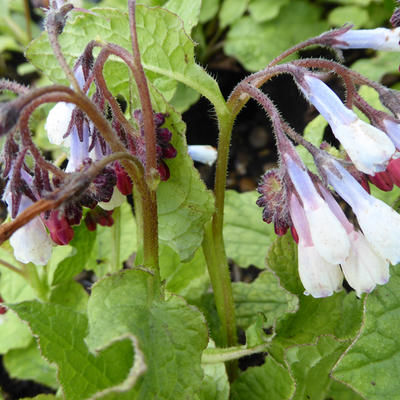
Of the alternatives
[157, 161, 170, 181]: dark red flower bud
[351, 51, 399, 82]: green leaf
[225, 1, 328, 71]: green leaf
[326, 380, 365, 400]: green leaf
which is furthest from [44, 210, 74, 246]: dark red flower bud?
[225, 1, 328, 71]: green leaf

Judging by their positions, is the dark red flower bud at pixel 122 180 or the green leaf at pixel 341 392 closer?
the dark red flower bud at pixel 122 180

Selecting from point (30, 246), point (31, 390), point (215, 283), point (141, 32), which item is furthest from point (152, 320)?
point (31, 390)

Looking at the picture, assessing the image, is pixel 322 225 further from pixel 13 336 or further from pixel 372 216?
pixel 13 336

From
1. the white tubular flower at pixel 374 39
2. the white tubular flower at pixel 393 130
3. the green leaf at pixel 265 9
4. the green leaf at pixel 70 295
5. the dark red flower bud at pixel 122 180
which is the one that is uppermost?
the white tubular flower at pixel 374 39

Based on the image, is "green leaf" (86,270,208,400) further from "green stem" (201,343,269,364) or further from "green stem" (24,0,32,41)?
"green stem" (24,0,32,41)

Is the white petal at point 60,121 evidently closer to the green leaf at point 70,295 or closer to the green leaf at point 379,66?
the green leaf at point 70,295

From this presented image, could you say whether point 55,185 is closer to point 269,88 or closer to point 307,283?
point 307,283

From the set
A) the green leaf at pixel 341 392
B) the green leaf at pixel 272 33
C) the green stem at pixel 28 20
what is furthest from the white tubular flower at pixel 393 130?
the green stem at pixel 28 20
